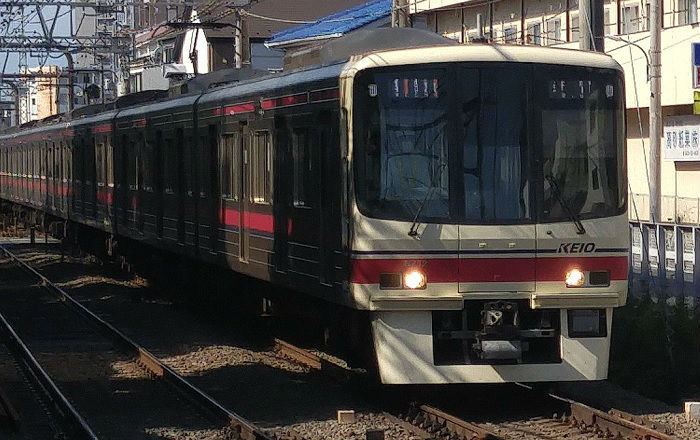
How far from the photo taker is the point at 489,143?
10195 millimetres

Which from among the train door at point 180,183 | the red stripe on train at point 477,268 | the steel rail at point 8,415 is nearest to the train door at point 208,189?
the train door at point 180,183

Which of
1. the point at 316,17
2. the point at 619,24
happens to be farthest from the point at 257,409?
the point at 316,17

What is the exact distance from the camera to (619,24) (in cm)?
3200

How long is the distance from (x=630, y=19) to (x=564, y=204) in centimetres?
2258

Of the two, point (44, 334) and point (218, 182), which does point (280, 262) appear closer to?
point (218, 182)

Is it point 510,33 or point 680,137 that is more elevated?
point 510,33

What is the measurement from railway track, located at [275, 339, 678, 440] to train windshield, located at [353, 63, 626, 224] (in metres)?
1.36

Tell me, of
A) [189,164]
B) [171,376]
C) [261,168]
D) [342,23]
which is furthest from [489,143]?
[342,23]

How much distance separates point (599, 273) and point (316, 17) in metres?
54.6

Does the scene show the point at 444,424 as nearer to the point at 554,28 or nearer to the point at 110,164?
the point at 110,164

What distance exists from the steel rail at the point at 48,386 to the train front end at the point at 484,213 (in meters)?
2.10

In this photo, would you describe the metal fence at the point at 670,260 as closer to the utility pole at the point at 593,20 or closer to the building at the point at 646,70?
the utility pole at the point at 593,20

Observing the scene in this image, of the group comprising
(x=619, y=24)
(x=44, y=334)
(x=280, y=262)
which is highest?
(x=619, y=24)

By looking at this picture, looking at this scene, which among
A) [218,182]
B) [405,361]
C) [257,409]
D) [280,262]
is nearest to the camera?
[405,361]
